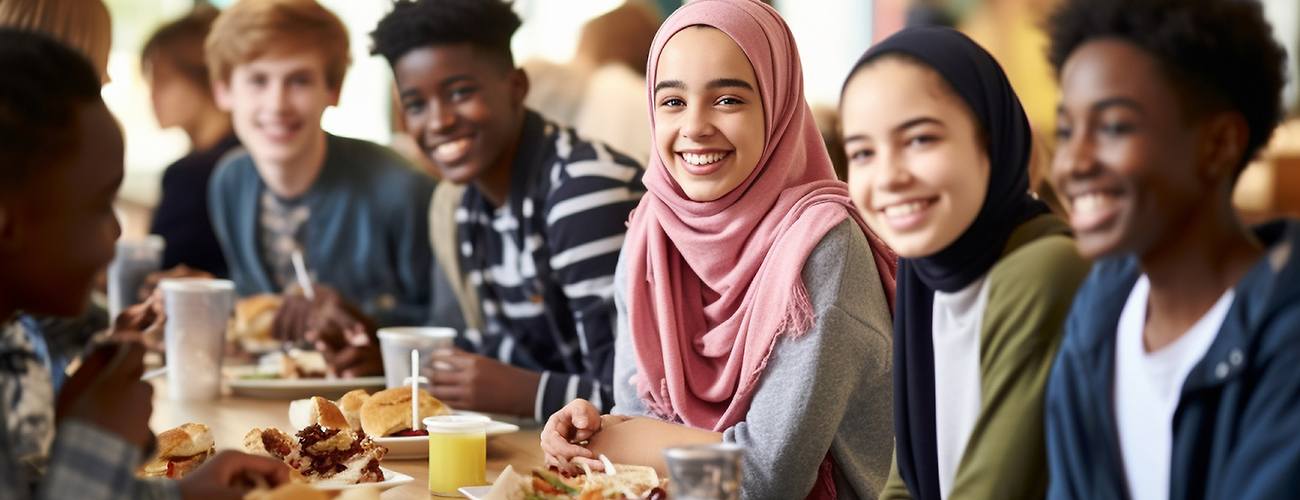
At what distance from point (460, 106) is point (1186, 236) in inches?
79.4

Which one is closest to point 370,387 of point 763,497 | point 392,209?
point 763,497

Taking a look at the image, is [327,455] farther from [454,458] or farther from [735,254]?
[735,254]

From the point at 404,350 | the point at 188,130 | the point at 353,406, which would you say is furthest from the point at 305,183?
the point at 353,406

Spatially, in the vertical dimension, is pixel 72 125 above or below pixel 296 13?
below

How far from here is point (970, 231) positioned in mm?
1235

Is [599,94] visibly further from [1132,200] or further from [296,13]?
[1132,200]

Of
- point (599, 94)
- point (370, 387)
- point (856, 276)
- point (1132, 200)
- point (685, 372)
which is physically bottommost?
point (370, 387)

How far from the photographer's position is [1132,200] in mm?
1043

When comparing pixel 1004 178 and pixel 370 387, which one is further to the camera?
pixel 370 387

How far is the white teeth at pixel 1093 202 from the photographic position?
3.48ft

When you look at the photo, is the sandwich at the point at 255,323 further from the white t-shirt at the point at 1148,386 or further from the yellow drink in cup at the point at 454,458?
the white t-shirt at the point at 1148,386

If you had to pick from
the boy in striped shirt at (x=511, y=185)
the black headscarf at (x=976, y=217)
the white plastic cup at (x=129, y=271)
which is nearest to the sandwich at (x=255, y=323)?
the white plastic cup at (x=129, y=271)

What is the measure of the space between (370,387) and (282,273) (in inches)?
67.7

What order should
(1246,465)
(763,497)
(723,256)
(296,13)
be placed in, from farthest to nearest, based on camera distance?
(296,13)
(723,256)
(763,497)
(1246,465)
